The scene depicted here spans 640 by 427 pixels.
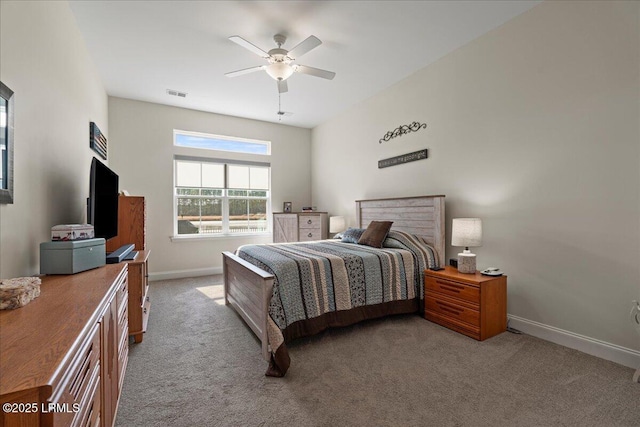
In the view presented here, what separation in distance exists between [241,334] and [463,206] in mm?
2741

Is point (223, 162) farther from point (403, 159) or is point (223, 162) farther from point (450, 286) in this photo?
point (450, 286)

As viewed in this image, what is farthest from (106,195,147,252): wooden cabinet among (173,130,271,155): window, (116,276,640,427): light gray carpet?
(173,130,271,155): window

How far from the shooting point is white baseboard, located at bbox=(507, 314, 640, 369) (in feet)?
7.11

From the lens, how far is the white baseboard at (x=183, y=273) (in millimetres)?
4855

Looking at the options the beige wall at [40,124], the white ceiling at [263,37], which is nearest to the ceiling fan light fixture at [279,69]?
the white ceiling at [263,37]

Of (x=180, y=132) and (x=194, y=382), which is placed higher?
(x=180, y=132)

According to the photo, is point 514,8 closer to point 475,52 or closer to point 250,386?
point 475,52

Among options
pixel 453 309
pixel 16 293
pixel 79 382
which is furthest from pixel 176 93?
pixel 453 309

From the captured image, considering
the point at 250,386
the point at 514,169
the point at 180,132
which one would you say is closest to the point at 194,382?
the point at 250,386

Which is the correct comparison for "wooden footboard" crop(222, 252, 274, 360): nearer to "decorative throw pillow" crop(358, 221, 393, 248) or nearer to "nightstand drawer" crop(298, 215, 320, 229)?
"decorative throw pillow" crop(358, 221, 393, 248)

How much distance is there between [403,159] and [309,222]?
2.07m

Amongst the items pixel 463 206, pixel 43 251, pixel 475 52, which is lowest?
pixel 43 251

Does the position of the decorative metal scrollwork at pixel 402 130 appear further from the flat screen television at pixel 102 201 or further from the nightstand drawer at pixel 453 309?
the flat screen television at pixel 102 201

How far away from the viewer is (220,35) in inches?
120
